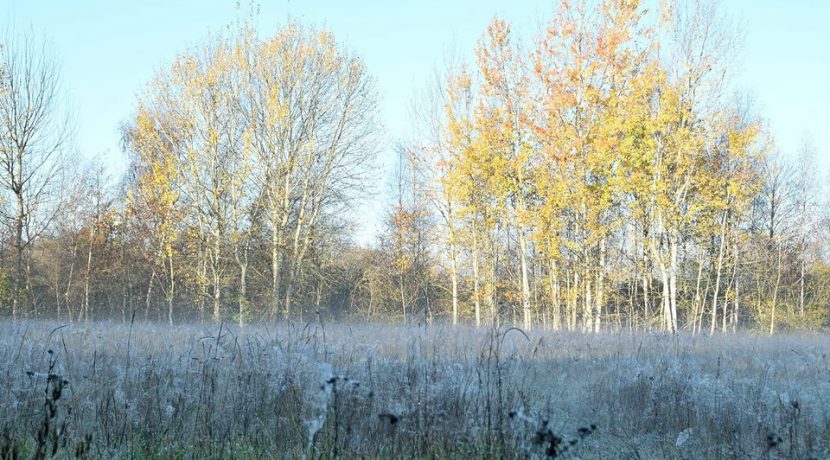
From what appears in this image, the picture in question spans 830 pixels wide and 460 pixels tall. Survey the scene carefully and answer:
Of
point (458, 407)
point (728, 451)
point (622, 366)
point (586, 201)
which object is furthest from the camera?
point (586, 201)

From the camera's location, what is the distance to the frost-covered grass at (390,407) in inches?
170

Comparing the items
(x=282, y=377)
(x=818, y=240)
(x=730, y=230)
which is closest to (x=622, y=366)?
(x=282, y=377)

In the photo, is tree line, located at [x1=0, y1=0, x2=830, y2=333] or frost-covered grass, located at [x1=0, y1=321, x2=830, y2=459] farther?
tree line, located at [x1=0, y1=0, x2=830, y2=333]

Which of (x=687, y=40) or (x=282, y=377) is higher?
(x=687, y=40)

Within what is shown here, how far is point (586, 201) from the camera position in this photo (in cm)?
1767

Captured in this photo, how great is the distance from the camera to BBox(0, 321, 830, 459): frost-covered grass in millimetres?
4324

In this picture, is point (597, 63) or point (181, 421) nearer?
point (181, 421)

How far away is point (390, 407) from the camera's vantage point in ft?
16.7

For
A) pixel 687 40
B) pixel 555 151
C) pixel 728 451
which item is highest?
pixel 687 40

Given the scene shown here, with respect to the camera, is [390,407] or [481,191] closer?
[390,407]

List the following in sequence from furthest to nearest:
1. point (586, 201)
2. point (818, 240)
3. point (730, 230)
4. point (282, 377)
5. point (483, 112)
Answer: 1. point (818, 240)
2. point (730, 230)
3. point (483, 112)
4. point (586, 201)
5. point (282, 377)

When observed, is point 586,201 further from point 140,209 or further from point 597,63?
point 140,209

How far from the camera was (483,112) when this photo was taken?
21.1 metres

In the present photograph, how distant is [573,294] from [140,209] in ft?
64.9
